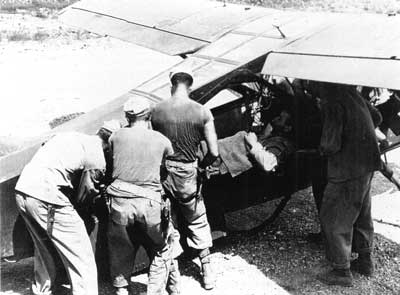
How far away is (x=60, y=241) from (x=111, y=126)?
1.15 m

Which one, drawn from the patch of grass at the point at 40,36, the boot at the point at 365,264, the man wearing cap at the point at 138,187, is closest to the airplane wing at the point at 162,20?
the man wearing cap at the point at 138,187

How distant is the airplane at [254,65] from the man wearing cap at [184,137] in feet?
1.25

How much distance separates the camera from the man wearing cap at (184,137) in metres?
5.22

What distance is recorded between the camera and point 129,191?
4.82 meters

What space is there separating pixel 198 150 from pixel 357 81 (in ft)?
5.73

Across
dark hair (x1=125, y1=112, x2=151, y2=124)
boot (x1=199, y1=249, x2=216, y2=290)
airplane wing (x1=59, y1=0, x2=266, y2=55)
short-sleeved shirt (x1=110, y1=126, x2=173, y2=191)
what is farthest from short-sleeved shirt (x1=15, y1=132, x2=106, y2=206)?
airplane wing (x1=59, y1=0, x2=266, y2=55)

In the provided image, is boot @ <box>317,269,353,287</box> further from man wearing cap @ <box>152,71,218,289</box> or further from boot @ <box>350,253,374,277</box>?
man wearing cap @ <box>152,71,218,289</box>

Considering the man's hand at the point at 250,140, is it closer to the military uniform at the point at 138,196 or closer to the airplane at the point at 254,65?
the airplane at the point at 254,65

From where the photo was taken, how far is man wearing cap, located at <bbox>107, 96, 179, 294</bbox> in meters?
4.82

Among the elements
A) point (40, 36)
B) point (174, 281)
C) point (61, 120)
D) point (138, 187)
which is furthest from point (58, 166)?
point (40, 36)

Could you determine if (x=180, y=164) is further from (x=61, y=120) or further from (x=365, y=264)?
(x=61, y=120)

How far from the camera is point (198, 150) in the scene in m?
5.52

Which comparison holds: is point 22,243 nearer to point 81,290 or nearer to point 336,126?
point 81,290

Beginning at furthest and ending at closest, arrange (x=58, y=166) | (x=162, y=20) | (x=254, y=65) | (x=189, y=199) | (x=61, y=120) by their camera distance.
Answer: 1. (x=61, y=120)
2. (x=162, y=20)
3. (x=254, y=65)
4. (x=189, y=199)
5. (x=58, y=166)
